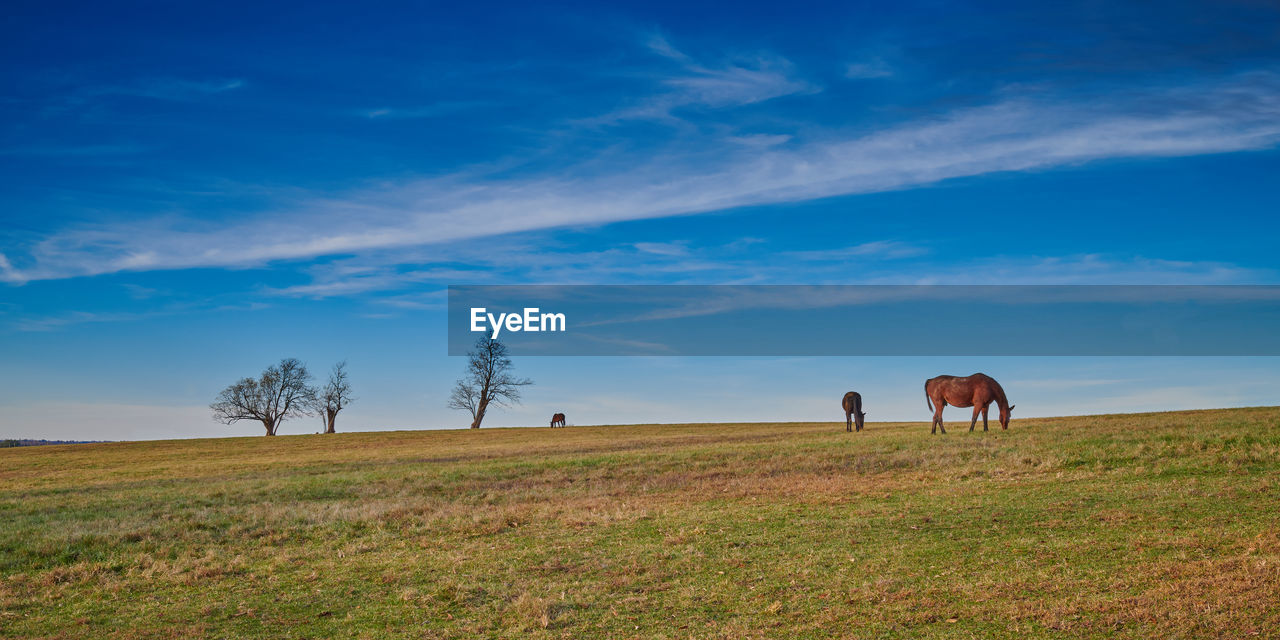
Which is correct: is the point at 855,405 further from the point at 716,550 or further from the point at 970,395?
the point at 716,550

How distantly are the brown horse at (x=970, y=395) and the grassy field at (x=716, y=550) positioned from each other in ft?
21.9

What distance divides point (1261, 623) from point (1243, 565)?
233 centimetres

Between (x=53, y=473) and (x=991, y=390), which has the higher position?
(x=991, y=390)

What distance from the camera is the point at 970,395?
35688mm

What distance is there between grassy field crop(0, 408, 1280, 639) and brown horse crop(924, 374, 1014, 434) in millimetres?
6670

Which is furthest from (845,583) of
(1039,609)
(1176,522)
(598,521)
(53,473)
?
(53,473)

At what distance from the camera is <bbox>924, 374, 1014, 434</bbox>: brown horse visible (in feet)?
116

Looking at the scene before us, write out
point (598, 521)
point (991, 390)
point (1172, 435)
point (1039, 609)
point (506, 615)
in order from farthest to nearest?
point (991, 390) → point (1172, 435) → point (598, 521) → point (506, 615) → point (1039, 609)

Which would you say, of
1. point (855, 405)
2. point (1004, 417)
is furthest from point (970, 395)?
point (855, 405)

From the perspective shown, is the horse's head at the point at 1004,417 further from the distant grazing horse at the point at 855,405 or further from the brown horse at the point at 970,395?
the distant grazing horse at the point at 855,405

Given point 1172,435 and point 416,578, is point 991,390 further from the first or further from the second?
point 416,578

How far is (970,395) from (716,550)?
25587 millimetres

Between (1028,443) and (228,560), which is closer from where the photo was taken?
(228,560)

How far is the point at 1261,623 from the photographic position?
26.3ft
